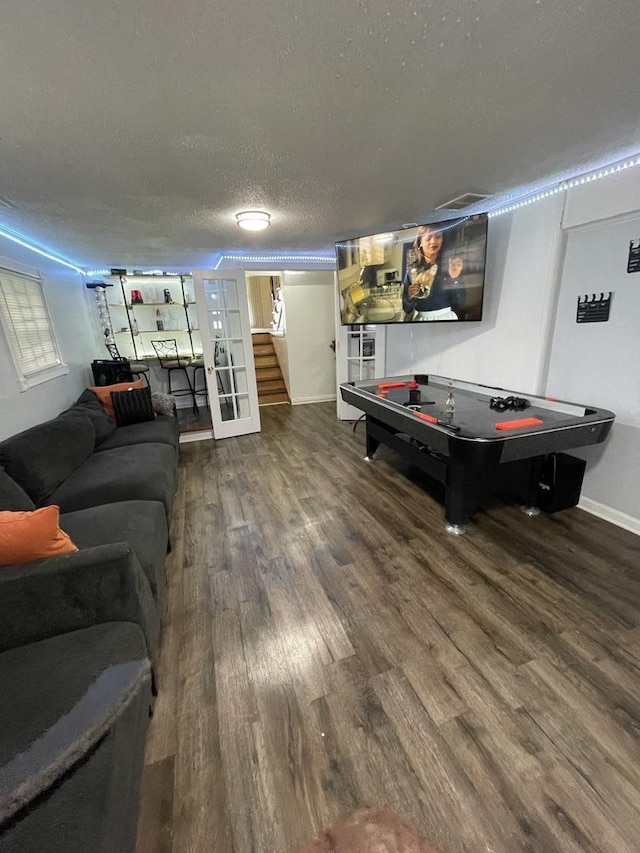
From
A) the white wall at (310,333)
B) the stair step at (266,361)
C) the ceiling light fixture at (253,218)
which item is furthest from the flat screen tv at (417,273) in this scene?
the stair step at (266,361)

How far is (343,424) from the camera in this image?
200 inches

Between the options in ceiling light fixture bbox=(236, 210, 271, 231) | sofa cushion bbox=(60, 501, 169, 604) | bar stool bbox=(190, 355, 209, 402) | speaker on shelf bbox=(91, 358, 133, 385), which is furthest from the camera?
bar stool bbox=(190, 355, 209, 402)

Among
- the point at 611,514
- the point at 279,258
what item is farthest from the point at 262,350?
the point at 611,514

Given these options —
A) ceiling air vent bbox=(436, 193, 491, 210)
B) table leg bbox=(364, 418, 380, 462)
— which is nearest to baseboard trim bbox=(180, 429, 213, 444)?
table leg bbox=(364, 418, 380, 462)

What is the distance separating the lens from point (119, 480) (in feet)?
7.50

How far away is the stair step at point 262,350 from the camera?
7.41 m

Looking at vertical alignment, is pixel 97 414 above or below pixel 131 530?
above

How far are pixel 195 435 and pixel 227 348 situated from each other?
4.13ft

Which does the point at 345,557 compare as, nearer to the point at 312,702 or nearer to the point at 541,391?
the point at 312,702

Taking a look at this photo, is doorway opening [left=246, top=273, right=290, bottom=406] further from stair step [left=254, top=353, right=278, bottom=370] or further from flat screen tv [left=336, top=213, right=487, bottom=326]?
A: flat screen tv [left=336, top=213, right=487, bottom=326]

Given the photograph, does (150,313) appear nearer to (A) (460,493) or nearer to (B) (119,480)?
(B) (119,480)

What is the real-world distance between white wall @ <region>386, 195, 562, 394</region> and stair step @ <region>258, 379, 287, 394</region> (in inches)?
150

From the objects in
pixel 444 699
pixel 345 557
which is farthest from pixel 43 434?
pixel 444 699

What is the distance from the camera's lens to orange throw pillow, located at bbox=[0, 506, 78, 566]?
125cm
